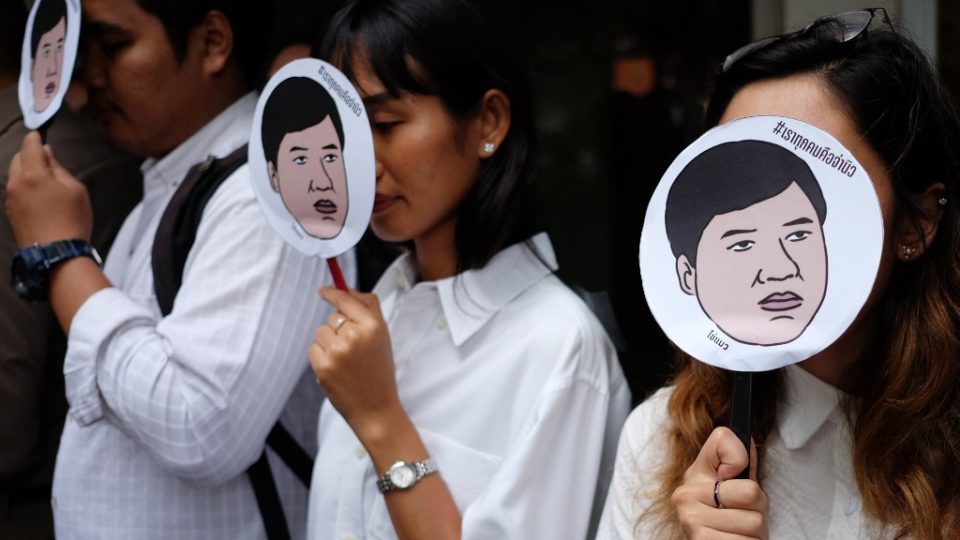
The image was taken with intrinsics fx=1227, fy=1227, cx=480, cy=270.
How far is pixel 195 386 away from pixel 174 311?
156mm

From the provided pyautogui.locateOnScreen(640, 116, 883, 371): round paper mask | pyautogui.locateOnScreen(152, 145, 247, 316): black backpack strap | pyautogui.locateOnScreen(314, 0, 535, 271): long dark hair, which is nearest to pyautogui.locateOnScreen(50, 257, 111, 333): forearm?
pyautogui.locateOnScreen(152, 145, 247, 316): black backpack strap

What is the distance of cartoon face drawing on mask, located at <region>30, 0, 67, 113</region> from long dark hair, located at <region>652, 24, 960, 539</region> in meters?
1.41

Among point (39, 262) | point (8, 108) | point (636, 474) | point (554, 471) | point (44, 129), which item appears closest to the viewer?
point (636, 474)

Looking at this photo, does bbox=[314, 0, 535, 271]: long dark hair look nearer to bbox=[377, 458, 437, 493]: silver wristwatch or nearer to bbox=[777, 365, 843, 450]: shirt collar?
bbox=[377, 458, 437, 493]: silver wristwatch

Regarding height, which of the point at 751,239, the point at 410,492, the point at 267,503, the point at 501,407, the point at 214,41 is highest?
the point at 214,41

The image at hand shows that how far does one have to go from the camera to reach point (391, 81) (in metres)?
2.10

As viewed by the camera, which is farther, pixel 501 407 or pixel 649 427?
pixel 501 407

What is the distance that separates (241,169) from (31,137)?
17.3 inches

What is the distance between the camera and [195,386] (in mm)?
2227

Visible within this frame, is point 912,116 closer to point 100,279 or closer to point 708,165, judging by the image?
point 708,165

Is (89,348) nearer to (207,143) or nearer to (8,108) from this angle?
(207,143)

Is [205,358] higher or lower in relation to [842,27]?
lower

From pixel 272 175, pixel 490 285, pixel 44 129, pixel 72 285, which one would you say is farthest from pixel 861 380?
pixel 44 129

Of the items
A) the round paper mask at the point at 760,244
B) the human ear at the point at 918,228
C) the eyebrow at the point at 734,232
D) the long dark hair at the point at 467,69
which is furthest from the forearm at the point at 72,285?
the human ear at the point at 918,228
